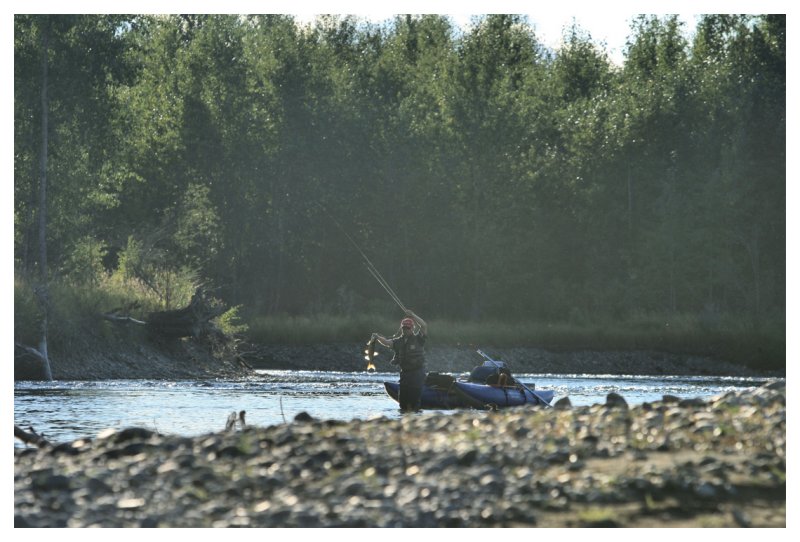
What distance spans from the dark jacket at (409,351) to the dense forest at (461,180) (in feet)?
115

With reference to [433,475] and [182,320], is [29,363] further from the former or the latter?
[433,475]

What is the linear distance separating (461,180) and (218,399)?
35.6 m

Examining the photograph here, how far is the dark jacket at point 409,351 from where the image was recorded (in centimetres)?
2303

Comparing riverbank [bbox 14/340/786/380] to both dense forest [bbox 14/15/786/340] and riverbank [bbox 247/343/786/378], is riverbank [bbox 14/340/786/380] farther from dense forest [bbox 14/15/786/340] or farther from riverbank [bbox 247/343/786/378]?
dense forest [bbox 14/15/786/340]

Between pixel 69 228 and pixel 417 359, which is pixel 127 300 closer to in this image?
pixel 69 228

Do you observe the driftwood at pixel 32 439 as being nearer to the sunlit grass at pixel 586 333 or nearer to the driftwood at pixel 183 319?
the driftwood at pixel 183 319

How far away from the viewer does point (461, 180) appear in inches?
2480

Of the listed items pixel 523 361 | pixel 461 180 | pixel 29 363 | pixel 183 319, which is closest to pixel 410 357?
pixel 29 363

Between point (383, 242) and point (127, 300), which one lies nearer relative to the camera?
point (127, 300)

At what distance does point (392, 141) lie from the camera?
6278 centimetres

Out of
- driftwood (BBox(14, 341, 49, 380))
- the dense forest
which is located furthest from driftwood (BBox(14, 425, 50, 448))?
the dense forest

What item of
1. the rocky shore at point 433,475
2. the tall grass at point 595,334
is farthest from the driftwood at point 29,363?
the rocky shore at point 433,475
